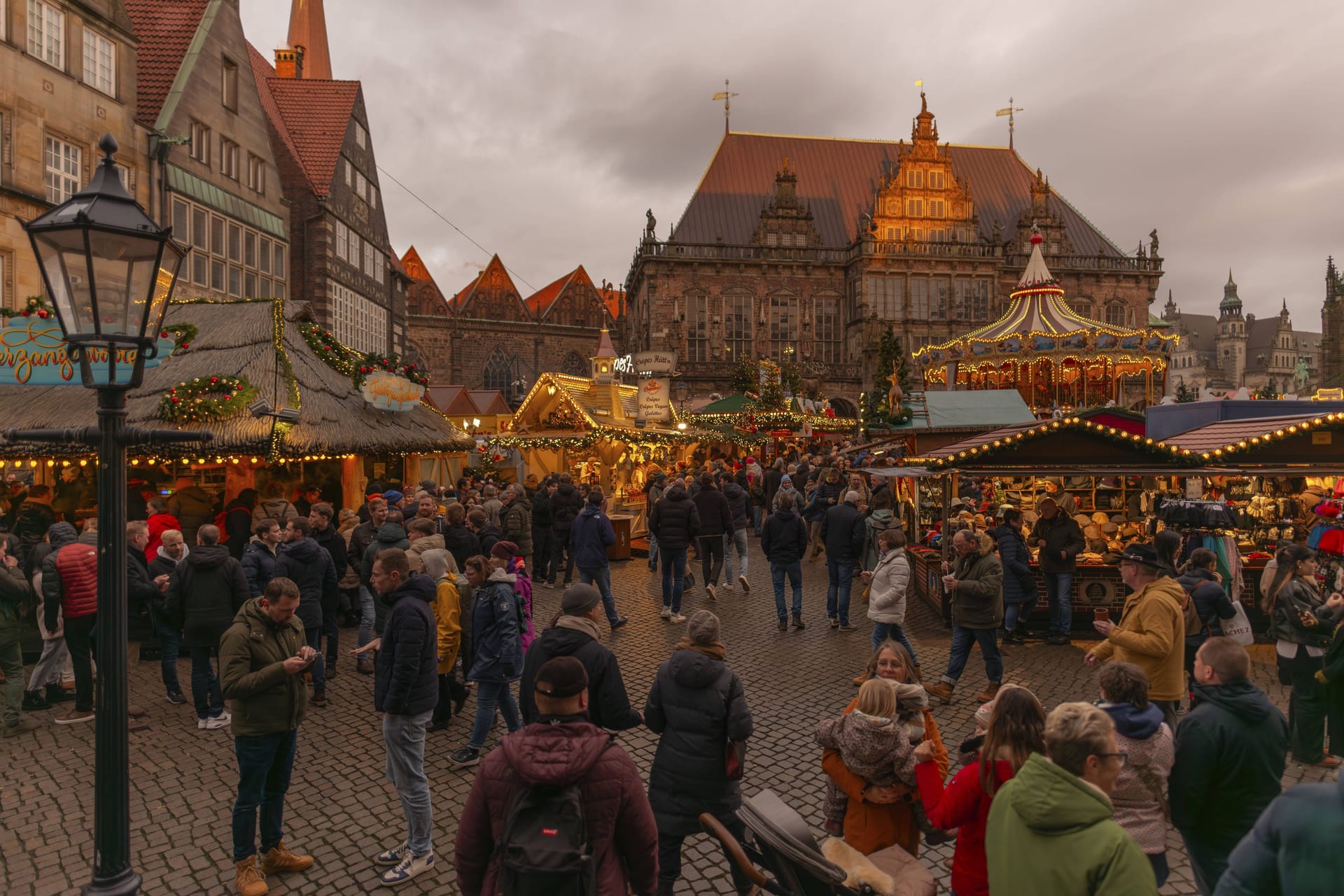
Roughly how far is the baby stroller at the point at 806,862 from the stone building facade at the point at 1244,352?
115 metres

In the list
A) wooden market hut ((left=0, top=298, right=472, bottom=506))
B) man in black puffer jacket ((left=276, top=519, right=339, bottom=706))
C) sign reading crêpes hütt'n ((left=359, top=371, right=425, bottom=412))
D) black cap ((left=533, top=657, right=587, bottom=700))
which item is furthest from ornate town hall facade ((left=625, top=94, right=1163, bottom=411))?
black cap ((left=533, top=657, right=587, bottom=700))

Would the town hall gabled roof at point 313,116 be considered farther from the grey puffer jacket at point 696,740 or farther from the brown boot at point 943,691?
the grey puffer jacket at point 696,740

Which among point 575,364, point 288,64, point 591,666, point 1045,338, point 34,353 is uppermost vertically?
point 288,64

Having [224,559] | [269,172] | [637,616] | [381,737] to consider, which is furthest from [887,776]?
[269,172]

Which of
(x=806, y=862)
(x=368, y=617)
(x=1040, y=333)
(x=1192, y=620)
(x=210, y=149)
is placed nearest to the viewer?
(x=806, y=862)

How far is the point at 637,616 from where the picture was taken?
31.6 ft

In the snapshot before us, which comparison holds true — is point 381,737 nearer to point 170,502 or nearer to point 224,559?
point 224,559

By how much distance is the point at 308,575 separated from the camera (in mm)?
6598

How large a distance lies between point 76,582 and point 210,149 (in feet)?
48.0

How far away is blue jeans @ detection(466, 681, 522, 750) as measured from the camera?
17.5 feet

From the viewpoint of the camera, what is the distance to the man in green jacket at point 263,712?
380 centimetres

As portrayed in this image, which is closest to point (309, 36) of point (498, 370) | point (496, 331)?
point (496, 331)

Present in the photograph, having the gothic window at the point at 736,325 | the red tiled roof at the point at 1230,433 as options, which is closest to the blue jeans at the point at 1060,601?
the red tiled roof at the point at 1230,433

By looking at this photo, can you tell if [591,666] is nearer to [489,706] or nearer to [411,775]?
[411,775]
